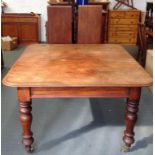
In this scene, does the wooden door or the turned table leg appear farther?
the wooden door

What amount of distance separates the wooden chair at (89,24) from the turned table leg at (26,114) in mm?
1510

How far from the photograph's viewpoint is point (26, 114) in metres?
1.83

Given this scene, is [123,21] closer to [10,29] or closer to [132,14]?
[132,14]

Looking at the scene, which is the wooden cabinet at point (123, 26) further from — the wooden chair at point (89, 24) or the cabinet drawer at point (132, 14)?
the wooden chair at point (89, 24)

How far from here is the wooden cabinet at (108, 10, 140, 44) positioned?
240 inches

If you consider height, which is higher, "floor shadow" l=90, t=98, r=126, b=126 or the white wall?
the white wall

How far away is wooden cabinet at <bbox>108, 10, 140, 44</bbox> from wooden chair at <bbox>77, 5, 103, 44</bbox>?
320cm

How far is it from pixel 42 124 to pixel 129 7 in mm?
4834

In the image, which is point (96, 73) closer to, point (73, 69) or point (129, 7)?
point (73, 69)

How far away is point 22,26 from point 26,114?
4.48m

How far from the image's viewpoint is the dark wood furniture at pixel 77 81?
1.68 metres

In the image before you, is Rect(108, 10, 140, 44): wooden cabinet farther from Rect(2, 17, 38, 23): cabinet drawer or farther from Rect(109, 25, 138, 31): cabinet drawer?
Rect(2, 17, 38, 23): cabinet drawer

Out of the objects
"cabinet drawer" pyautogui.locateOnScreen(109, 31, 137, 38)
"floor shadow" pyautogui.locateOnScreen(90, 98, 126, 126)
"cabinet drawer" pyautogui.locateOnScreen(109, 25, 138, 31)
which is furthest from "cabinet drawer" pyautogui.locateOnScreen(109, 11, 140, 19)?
"floor shadow" pyautogui.locateOnScreen(90, 98, 126, 126)

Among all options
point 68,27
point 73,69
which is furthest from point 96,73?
point 68,27
